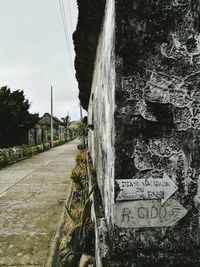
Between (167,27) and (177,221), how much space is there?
125cm

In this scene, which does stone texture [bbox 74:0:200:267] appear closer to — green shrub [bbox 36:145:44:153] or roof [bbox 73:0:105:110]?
roof [bbox 73:0:105:110]

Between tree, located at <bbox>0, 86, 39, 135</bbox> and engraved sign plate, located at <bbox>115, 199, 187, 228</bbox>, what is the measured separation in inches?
654

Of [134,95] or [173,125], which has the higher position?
[134,95]

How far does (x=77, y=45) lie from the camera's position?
3.78 metres

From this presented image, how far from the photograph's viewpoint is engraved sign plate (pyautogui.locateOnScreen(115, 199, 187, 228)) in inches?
70.4

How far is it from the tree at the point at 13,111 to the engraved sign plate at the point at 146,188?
54.5 feet

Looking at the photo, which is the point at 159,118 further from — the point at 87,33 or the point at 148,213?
the point at 87,33

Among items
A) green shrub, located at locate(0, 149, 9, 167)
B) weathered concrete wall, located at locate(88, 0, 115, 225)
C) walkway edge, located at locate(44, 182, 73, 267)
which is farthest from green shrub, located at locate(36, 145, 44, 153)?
weathered concrete wall, located at locate(88, 0, 115, 225)

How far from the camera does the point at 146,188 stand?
1795mm

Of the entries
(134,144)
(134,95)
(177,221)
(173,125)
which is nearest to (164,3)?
(134,95)

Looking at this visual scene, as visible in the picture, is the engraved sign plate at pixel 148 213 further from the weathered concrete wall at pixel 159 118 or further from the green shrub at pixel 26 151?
the green shrub at pixel 26 151

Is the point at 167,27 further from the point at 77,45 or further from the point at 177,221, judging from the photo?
the point at 77,45

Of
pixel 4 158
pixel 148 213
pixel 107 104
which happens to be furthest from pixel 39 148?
pixel 148 213

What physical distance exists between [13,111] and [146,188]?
17.3m
